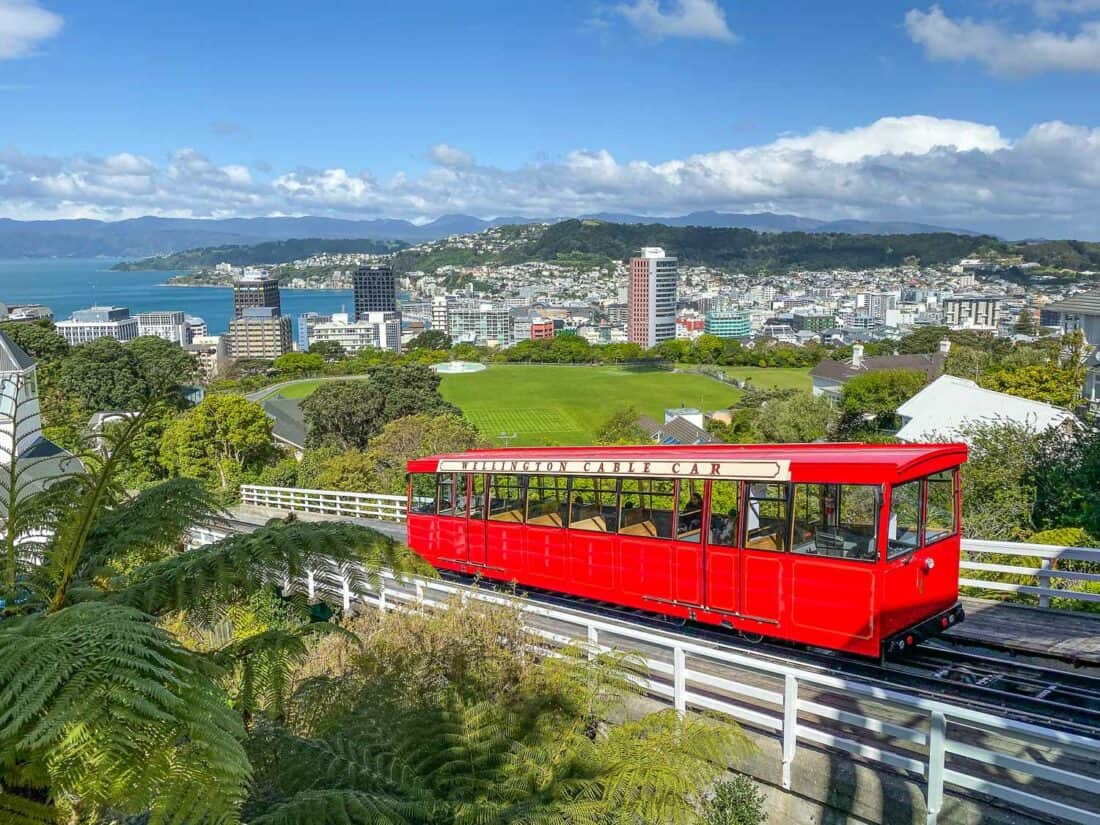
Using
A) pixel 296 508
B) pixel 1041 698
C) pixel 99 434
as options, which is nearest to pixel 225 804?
pixel 99 434

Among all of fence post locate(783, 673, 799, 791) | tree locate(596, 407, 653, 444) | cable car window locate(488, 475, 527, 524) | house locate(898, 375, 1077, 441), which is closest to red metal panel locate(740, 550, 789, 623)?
fence post locate(783, 673, 799, 791)

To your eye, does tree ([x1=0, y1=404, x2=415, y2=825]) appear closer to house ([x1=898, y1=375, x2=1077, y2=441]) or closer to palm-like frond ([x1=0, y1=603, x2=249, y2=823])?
palm-like frond ([x1=0, y1=603, x2=249, y2=823])

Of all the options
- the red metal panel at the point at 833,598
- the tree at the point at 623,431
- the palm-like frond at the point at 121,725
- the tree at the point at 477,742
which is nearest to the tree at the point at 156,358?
the tree at the point at 623,431

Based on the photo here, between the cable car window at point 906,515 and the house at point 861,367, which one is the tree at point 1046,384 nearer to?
Answer: the cable car window at point 906,515

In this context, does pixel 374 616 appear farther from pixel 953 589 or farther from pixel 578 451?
pixel 953 589

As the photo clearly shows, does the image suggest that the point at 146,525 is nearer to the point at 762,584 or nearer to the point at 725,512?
the point at 762,584
